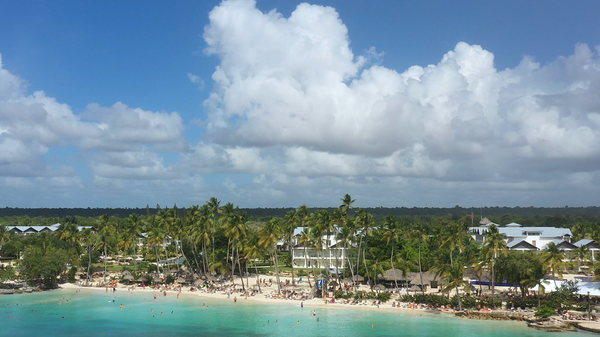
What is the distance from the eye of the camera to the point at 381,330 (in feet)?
161

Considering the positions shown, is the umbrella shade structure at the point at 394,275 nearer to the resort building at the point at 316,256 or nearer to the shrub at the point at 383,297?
the shrub at the point at 383,297

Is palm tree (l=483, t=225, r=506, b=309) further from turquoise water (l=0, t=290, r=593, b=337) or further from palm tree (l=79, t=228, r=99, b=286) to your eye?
palm tree (l=79, t=228, r=99, b=286)

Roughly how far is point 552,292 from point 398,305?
17946mm

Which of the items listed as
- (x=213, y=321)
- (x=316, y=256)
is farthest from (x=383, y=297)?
(x=316, y=256)

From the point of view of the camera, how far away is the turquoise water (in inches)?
1902

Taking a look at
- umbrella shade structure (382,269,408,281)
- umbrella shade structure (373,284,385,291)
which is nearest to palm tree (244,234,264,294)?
umbrella shade structure (373,284,385,291)

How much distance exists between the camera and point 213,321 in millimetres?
53469

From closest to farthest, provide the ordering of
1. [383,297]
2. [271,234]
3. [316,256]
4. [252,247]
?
1. [383,297]
2. [271,234]
3. [252,247]
4. [316,256]

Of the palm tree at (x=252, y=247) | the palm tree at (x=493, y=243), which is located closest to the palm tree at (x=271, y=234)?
the palm tree at (x=252, y=247)

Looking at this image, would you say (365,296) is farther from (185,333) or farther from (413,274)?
(185,333)

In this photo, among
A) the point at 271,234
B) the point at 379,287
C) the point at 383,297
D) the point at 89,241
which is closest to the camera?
the point at 383,297

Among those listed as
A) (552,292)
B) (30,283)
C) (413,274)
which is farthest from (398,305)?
(30,283)

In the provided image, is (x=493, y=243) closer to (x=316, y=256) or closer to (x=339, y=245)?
(x=339, y=245)

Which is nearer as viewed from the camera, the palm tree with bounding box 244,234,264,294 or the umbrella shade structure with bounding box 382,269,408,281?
the umbrella shade structure with bounding box 382,269,408,281
